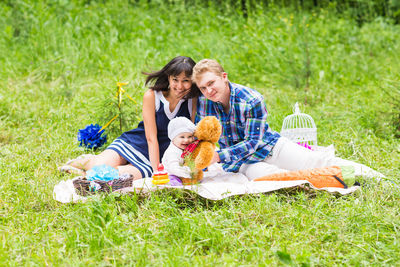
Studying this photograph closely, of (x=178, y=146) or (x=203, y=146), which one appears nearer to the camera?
(x=203, y=146)

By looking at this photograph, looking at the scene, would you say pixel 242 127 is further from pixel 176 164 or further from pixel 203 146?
pixel 176 164

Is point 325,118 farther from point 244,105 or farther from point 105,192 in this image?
point 105,192

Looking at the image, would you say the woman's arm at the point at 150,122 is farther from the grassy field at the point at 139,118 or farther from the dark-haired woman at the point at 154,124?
the grassy field at the point at 139,118

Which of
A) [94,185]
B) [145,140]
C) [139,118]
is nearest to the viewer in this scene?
[94,185]

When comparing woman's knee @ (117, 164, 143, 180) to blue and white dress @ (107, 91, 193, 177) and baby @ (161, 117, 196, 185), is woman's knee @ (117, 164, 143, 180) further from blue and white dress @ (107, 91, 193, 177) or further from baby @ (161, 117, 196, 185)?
baby @ (161, 117, 196, 185)

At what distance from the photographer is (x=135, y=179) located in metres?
3.82

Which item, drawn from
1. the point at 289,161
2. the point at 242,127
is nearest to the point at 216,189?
the point at 242,127

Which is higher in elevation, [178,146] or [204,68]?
[204,68]

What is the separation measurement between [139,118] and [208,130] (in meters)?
1.91

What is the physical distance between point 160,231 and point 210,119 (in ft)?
3.33

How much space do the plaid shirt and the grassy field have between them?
58 cm

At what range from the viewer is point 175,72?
3623 mm

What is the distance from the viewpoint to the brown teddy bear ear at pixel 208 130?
3.24 meters

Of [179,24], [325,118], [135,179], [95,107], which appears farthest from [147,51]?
[135,179]
